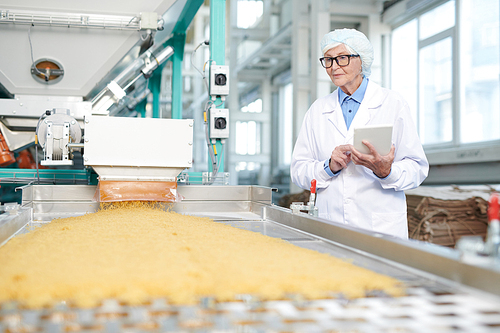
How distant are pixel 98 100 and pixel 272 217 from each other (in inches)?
64.6

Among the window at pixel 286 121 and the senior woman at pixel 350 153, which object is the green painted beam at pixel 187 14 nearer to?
the senior woman at pixel 350 153

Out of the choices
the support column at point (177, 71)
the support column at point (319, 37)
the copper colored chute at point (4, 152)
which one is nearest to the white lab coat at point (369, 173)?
the copper colored chute at point (4, 152)

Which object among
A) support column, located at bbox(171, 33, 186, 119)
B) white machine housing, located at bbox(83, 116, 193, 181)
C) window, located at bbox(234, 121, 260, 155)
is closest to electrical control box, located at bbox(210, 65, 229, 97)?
white machine housing, located at bbox(83, 116, 193, 181)

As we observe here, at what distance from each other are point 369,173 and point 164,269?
3.28 feet

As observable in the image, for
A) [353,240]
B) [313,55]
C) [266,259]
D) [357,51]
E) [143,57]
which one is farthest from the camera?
[313,55]

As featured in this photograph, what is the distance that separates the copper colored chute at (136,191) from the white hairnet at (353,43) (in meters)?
0.86

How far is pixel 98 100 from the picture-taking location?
2756 millimetres

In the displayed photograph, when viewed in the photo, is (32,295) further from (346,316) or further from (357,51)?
(357,51)

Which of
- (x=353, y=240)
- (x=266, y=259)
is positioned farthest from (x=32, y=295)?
(x=353, y=240)

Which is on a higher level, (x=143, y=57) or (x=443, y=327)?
(x=143, y=57)

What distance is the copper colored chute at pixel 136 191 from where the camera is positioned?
1.72 m

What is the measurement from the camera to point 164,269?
0.80 m

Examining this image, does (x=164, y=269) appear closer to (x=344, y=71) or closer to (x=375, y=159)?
(x=375, y=159)

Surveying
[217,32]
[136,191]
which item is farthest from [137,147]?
[217,32]
